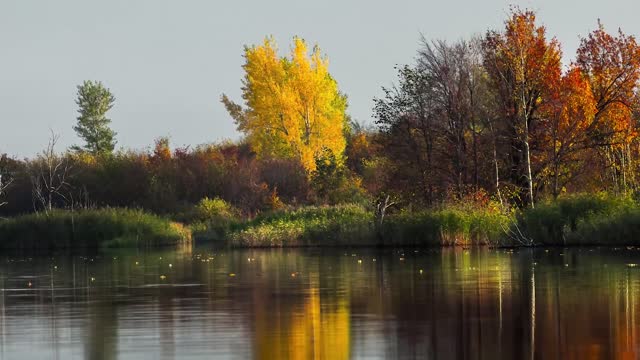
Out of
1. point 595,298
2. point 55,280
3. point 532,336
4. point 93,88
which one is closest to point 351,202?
point 55,280

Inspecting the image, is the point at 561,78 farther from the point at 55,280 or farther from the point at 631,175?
the point at 55,280

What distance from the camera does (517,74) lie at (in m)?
51.9

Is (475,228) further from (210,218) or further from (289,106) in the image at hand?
(289,106)

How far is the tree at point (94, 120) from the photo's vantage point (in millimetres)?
124875

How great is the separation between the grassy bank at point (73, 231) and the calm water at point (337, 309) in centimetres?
2175

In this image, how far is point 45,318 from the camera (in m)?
21.8

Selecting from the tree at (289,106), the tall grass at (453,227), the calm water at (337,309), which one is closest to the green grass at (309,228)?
the tall grass at (453,227)

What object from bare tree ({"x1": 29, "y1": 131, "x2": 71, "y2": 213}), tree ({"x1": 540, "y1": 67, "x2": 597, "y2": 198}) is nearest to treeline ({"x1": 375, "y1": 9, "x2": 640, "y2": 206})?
tree ({"x1": 540, "y1": 67, "x2": 597, "y2": 198})

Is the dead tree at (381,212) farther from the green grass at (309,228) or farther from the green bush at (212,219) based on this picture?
the green bush at (212,219)

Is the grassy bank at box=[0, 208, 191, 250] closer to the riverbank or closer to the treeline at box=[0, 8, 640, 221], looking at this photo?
the riverbank

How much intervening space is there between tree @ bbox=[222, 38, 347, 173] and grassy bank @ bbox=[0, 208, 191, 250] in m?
27.4

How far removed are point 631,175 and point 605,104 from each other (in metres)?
10.9

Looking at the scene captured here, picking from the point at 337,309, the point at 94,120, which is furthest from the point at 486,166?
the point at 94,120

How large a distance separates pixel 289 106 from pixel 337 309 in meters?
66.8
